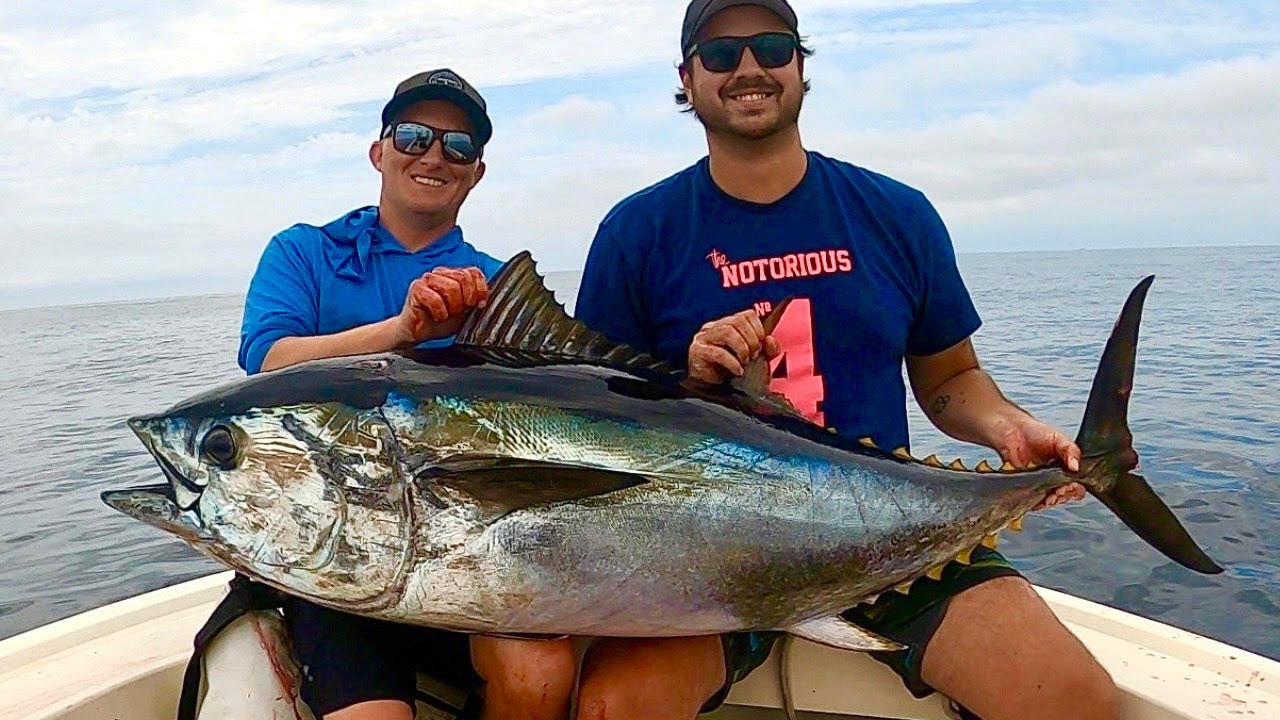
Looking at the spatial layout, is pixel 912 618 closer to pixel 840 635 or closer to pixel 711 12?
pixel 840 635

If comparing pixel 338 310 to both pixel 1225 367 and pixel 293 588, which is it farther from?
pixel 1225 367

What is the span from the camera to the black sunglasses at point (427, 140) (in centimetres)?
307

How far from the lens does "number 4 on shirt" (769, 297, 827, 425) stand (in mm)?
2816

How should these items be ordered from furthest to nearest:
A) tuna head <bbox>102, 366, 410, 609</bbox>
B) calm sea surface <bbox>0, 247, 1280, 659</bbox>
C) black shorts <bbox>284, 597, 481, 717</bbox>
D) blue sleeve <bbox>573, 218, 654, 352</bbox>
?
calm sea surface <bbox>0, 247, 1280, 659</bbox>, blue sleeve <bbox>573, 218, 654, 352</bbox>, black shorts <bbox>284, 597, 481, 717</bbox>, tuna head <bbox>102, 366, 410, 609</bbox>

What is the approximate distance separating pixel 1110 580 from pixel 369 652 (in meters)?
5.96

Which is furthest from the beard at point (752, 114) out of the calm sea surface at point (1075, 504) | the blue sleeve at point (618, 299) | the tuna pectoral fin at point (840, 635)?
the calm sea surface at point (1075, 504)

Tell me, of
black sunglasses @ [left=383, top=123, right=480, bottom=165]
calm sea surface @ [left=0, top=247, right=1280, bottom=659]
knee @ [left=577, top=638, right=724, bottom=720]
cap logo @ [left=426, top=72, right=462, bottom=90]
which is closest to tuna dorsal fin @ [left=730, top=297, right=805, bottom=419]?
knee @ [left=577, top=638, right=724, bottom=720]

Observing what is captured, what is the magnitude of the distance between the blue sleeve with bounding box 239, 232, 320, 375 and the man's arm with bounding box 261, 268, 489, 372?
1.03 feet

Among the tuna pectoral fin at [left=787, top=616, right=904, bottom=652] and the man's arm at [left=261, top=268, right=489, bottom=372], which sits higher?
the man's arm at [left=261, top=268, right=489, bottom=372]

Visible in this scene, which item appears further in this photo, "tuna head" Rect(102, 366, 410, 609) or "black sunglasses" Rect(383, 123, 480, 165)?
"black sunglasses" Rect(383, 123, 480, 165)

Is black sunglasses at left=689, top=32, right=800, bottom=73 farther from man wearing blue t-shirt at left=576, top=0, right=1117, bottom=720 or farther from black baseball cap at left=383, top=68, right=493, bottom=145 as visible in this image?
black baseball cap at left=383, top=68, right=493, bottom=145

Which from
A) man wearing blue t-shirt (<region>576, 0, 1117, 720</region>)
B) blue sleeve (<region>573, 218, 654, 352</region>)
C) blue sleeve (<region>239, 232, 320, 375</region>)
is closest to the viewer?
man wearing blue t-shirt (<region>576, 0, 1117, 720</region>)

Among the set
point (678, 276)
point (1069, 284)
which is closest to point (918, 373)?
point (678, 276)

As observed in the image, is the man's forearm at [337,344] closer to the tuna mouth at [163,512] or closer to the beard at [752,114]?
the tuna mouth at [163,512]
